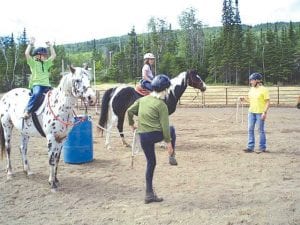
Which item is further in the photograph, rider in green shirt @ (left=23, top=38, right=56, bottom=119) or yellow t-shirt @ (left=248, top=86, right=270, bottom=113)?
yellow t-shirt @ (left=248, top=86, right=270, bottom=113)

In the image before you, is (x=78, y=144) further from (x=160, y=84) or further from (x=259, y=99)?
(x=259, y=99)

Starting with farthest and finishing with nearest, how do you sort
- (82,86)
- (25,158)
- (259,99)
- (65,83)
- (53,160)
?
(259,99) < (25,158) < (53,160) < (65,83) < (82,86)

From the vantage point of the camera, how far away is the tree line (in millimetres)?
55500

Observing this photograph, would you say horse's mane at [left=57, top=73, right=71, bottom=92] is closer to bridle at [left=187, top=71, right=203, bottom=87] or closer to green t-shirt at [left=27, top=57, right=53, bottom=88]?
green t-shirt at [left=27, top=57, right=53, bottom=88]

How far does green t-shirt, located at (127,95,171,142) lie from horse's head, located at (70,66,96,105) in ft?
2.85

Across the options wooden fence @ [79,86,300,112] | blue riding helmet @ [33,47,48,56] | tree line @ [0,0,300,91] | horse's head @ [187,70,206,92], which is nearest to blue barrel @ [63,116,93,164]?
blue riding helmet @ [33,47,48,56]

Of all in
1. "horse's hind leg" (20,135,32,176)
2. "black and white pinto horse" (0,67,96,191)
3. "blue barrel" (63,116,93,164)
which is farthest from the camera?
"blue barrel" (63,116,93,164)

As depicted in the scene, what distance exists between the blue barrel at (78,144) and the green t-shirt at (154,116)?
2820mm

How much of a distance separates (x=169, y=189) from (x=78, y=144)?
8.55ft

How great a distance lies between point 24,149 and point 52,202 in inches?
77.0

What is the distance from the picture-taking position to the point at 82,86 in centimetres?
567

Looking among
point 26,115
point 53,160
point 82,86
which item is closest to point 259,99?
point 82,86

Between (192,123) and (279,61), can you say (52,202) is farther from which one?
(279,61)

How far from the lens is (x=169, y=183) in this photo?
6.27 m
